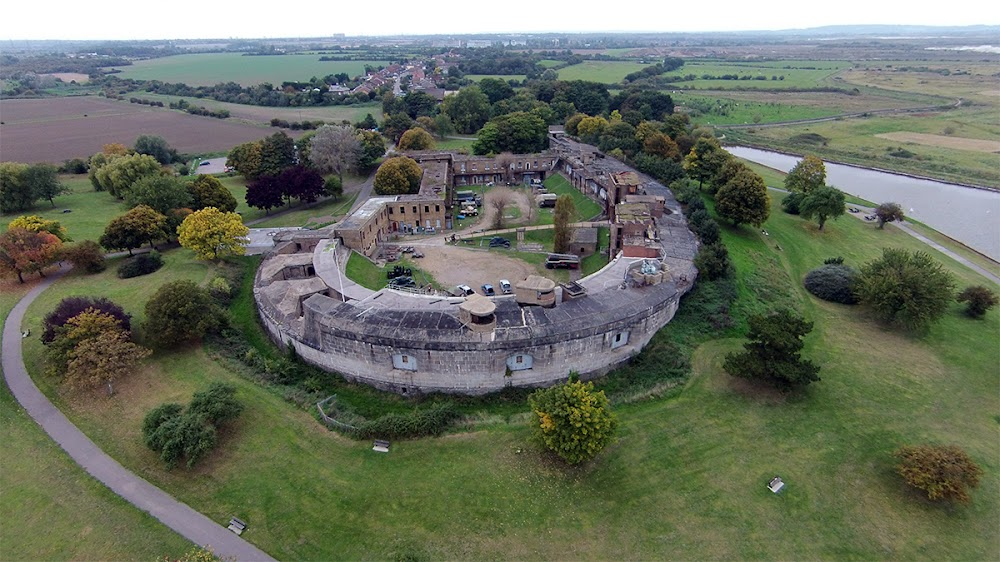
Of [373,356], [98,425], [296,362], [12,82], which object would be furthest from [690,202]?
[12,82]

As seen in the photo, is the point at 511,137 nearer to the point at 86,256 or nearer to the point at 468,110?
the point at 468,110

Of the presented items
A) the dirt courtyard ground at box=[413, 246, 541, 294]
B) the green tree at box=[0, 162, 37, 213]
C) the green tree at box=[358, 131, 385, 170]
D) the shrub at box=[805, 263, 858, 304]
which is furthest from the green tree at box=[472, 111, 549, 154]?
the green tree at box=[0, 162, 37, 213]

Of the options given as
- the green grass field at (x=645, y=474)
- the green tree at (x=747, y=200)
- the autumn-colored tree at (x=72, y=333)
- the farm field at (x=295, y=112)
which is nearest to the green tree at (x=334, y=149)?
the farm field at (x=295, y=112)

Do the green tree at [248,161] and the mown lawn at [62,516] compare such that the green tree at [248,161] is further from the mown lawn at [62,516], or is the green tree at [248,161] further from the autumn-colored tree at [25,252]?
the mown lawn at [62,516]

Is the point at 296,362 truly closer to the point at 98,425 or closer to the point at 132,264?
the point at 98,425

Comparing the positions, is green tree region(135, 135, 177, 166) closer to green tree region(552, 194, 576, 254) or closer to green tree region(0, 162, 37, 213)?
green tree region(0, 162, 37, 213)
